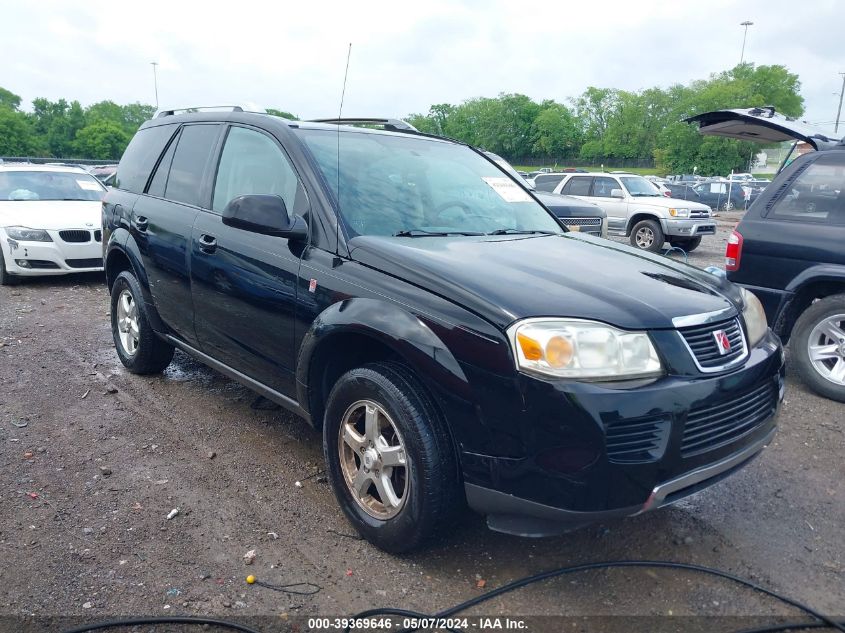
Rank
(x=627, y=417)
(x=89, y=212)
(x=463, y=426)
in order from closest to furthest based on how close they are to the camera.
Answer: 1. (x=627, y=417)
2. (x=463, y=426)
3. (x=89, y=212)

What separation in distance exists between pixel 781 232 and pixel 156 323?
464 centimetres

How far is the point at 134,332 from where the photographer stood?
5.14 meters

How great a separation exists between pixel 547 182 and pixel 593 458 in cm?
1514

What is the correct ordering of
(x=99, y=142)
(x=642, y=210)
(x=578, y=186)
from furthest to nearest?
(x=99, y=142) → (x=578, y=186) → (x=642, y=210)

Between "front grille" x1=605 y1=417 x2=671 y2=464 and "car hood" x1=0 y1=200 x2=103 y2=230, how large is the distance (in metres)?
7.86

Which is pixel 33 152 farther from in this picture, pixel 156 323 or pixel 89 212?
pixel 156 323

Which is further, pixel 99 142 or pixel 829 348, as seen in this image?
pixel 99 142

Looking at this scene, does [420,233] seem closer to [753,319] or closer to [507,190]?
[507,190]

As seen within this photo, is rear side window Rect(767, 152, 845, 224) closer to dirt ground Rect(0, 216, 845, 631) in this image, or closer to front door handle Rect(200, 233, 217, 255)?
dirt ground Rect(0, 216, 845, 631)

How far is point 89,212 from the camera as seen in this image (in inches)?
361

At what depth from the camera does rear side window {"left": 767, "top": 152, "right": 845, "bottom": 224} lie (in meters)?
5.06

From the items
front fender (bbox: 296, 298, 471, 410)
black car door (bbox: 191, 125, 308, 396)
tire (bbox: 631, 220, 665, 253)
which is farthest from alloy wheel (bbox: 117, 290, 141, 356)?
tire (bbox: 631, 220, 665, 253)

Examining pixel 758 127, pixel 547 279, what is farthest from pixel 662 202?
pixel 547 279

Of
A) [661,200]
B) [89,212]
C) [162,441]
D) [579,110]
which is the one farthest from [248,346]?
[579,110]
